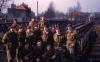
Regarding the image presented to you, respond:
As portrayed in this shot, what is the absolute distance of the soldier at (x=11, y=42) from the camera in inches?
456

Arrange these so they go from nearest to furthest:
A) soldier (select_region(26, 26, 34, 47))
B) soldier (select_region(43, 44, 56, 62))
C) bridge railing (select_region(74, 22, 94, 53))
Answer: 1. soldier (select_region(43, 44, 56, 62))
2. soldier (select_region(26, 26, 34, 47))
3. bridge railing (select_region(74, 22, 94, 53))

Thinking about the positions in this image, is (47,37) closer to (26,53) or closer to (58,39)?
(58,39)

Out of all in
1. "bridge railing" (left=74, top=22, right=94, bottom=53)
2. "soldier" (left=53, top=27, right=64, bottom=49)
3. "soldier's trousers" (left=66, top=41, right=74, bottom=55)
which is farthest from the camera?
"bridge railing" (left=74, top=22, right=94, bottom=53)

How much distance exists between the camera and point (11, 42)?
38.5 ft

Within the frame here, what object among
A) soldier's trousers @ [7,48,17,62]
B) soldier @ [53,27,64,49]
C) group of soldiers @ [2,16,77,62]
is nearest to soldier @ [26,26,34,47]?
group of soldiers @ [2,16,77,62]

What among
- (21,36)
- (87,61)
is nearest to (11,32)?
(21,36)

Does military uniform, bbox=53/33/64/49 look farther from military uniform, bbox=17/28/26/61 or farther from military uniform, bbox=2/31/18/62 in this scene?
military uniform, bbox=2/31/18/62

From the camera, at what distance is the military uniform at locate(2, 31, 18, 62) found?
11593 millimetres

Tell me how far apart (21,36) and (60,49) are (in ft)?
5.56

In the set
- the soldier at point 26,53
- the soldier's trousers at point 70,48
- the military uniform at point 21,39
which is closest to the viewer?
the soldier at point 26,53

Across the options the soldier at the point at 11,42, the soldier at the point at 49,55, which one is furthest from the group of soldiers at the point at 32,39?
the soldier at the point at 49,55

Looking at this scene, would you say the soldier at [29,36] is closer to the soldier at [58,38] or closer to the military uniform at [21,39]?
the military uniform at [21,39]

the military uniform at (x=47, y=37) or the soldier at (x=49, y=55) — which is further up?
the military uniform at (x=47, y=37)

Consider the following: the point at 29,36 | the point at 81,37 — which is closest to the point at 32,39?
the point at 29,36
